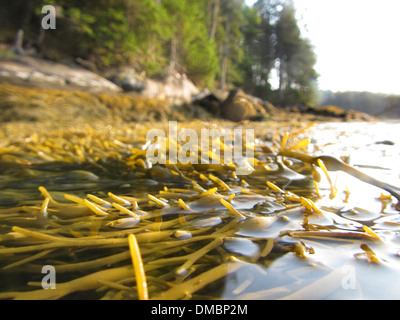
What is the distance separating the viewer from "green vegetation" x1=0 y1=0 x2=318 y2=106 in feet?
25.2

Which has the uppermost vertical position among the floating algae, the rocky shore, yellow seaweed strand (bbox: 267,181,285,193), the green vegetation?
the green vegetation

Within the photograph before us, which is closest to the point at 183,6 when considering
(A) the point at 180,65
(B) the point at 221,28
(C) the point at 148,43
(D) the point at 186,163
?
(A) the point at 180,65

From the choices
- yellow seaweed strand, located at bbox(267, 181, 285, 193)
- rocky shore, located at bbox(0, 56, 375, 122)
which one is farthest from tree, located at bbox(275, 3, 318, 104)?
yellow seaweed strand, located at bbox(267, 181, 285, 193)

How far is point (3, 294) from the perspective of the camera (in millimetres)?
375

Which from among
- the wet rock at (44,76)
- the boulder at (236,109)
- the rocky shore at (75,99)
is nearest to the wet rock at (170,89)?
the rocky shore at (75,99)

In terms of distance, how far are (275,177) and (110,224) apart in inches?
29.2

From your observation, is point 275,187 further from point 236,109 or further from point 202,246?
point 236,109

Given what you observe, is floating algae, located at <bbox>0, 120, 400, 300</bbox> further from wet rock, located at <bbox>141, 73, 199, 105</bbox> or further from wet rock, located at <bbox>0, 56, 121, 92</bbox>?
wet rock, located at <bbox>141, 73, 199, 105</bbox>

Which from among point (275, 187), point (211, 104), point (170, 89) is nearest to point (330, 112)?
point (211, 104)

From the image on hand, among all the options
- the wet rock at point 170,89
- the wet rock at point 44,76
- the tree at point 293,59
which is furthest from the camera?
the tree at point 293,59

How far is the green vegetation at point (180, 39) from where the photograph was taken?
7.68 meters

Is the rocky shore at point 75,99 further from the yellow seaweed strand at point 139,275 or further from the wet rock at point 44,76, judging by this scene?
the yellow seaweed strand at point 139,275

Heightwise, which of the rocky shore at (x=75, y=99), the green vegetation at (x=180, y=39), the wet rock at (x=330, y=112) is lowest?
the rocky shore at (x=75, y=99)

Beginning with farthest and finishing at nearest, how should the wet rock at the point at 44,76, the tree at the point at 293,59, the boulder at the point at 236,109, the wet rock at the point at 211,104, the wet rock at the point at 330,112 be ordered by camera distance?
the tree at the point at 293,59 → the wet rock at the point at 330,112 → the wet rock at the point at 211,104 → the boulder at the point at 236,109 → the wet rock at the point at 44,76
